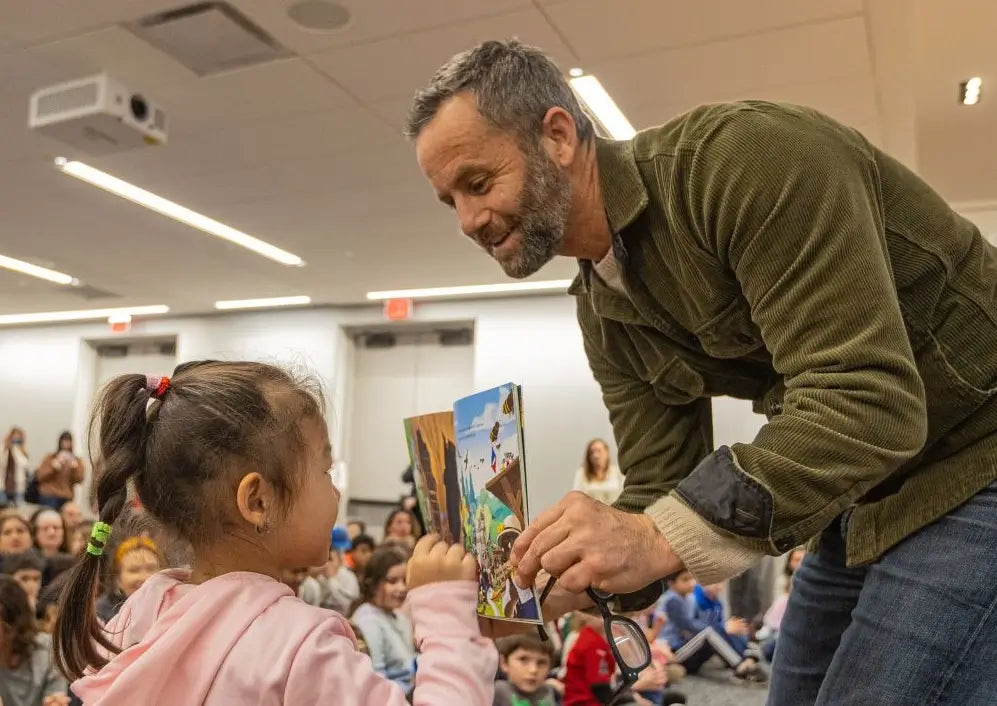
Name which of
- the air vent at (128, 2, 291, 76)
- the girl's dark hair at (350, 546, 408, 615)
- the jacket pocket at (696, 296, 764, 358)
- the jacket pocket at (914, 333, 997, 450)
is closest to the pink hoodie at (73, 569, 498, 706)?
the jacket pocket at (696, 296, 764, 358)

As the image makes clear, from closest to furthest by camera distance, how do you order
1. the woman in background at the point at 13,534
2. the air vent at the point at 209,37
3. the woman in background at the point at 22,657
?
the woman in background at the point at 22,657 → the air vent at the point at 209,37 → the woman in background at the point at 13,534

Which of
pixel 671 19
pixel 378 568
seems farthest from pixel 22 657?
pixel 671 19

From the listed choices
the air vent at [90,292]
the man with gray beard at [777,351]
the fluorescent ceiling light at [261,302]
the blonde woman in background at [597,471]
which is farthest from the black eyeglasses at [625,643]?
the air vent at [90,292]

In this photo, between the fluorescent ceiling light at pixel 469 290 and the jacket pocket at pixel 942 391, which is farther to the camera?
the fluorescent ceiling light at pixel 469 290

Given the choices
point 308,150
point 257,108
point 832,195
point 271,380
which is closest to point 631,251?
point 832,195

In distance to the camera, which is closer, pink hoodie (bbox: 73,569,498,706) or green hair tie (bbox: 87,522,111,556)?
pink hoodie (bbox: 73,569,498,706)

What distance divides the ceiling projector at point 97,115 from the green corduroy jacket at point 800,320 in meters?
3.25

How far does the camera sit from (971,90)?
4.26 metres

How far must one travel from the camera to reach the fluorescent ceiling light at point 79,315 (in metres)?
9.55

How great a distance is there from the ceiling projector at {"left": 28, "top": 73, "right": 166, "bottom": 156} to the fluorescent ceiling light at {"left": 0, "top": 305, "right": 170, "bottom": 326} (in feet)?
18.0

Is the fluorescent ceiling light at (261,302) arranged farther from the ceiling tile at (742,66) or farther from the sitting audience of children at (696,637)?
the ceiling tile at (742,66)

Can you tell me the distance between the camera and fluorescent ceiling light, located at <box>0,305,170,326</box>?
9.55 meters

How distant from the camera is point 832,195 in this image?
2.96ft

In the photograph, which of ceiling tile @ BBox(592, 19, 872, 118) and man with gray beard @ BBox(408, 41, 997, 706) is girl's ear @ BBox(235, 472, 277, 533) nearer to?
man with gray beard @ BBox(408, 41, 997, 706)
